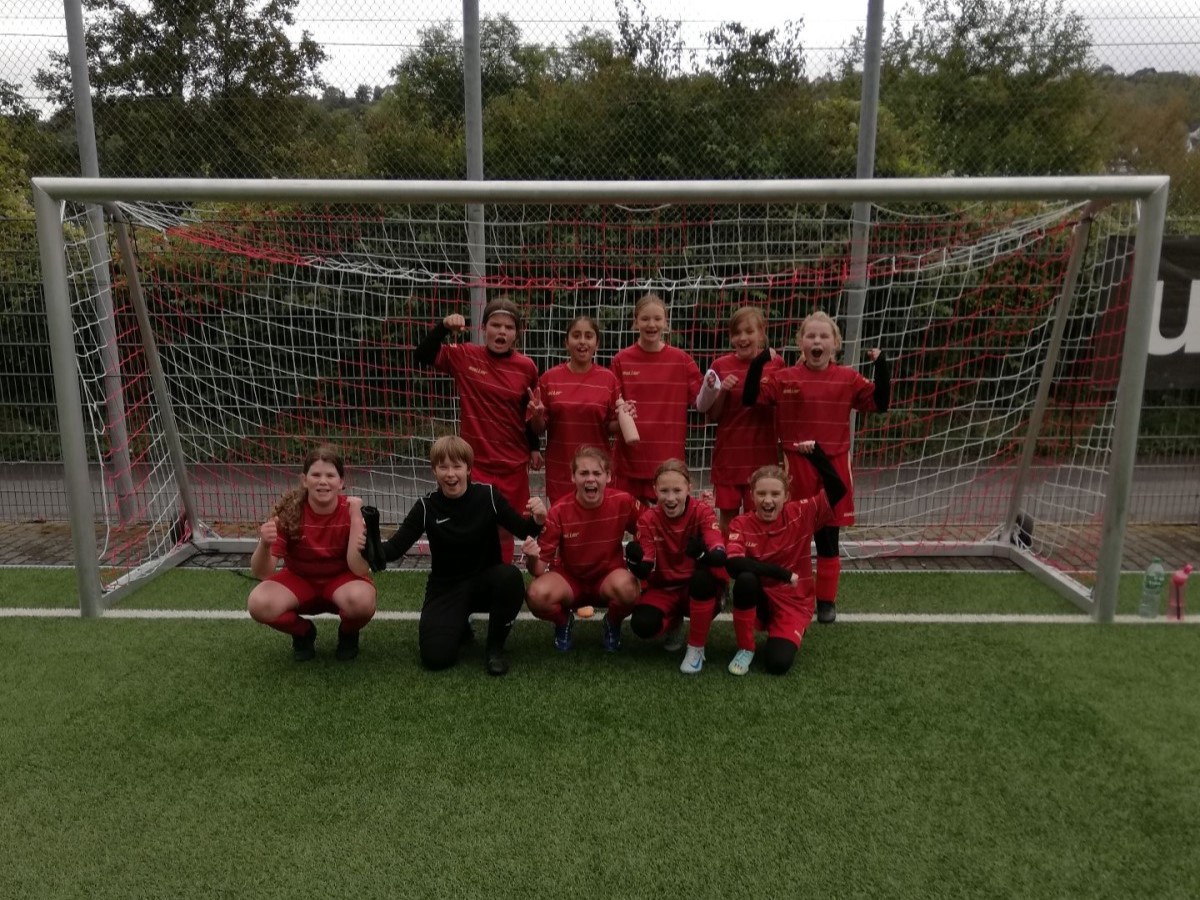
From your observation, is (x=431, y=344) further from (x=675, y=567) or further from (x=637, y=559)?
(x=675, y=567)

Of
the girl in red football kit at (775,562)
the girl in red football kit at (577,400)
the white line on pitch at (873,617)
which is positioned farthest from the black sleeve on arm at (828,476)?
the girl in red football kit at (577,400)

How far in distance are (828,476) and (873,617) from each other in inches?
34.4

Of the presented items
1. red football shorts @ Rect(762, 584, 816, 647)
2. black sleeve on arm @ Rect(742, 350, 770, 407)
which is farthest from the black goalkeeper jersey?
black sleeve on arm @ Rect(742, 350, 770, 407)

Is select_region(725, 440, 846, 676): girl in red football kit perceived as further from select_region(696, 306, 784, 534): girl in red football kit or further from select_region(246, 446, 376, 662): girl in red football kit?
select_region(246, 446, 376, 662): girl in red football kit

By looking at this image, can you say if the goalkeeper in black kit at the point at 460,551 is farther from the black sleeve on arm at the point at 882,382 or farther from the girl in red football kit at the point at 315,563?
the black sleeve on arm at the point at 882,382

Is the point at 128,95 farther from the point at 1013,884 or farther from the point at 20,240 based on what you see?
the point at 1013,884

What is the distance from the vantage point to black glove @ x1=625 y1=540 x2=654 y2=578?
363 cm

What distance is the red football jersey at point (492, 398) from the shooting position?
427 centimetres

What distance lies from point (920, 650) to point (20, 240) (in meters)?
6.41

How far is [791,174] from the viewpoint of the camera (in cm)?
639

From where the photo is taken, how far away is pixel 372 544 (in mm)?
3633

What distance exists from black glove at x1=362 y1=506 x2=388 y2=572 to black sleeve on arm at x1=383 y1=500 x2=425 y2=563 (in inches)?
0.9

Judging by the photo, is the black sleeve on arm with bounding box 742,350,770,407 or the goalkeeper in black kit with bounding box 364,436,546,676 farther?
the black sleeve on arm with bounding box 742,350,770,407

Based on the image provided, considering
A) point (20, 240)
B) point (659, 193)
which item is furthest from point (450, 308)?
point (20, 240)
